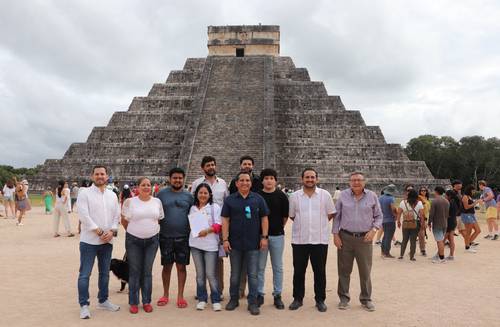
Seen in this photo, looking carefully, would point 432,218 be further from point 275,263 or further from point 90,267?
point 90,267

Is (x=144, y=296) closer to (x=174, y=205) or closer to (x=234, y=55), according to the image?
(x=174, y=205)

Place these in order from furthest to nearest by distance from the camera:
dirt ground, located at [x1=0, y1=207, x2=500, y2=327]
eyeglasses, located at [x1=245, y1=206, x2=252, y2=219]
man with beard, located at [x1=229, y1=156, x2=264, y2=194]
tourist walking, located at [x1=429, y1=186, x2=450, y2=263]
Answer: tourist walking, located at [x1=429, y1=186, x2=450, y2=263], man with beard, located at [x1=229, y1=156, x2=264, y2=194], eyeglasses, located at [x1=245, y1=206, x2=252, y2=219], dirt ground, located at [x1=0, y1=207, x2=500, y2=327]

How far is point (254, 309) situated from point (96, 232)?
6.72 ft

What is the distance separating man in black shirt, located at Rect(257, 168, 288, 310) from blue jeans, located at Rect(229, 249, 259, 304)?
0.49ft

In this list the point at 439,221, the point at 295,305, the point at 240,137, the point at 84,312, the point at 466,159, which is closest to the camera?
the point at 84,312

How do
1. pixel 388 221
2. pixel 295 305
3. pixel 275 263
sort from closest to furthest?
pixel 295 305, pixel 275 263, pixel 388 221

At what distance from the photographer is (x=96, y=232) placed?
17.3 feet

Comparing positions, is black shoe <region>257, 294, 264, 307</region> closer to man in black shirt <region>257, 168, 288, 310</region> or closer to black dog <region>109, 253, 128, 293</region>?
man in black shirt <region>257, 168, 288, 310</region>

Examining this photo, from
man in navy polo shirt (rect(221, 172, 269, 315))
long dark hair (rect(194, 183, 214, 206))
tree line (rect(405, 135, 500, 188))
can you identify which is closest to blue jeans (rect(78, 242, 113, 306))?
long dark hair (rect(194, 183, 214, 206))

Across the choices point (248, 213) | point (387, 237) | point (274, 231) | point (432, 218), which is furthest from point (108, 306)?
point (432, 218)

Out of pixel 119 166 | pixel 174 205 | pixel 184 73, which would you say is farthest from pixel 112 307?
pixel 184 73

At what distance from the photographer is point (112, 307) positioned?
5.48 m

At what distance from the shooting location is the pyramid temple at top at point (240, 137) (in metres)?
24.4

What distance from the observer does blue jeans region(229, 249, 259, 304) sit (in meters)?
5.49
